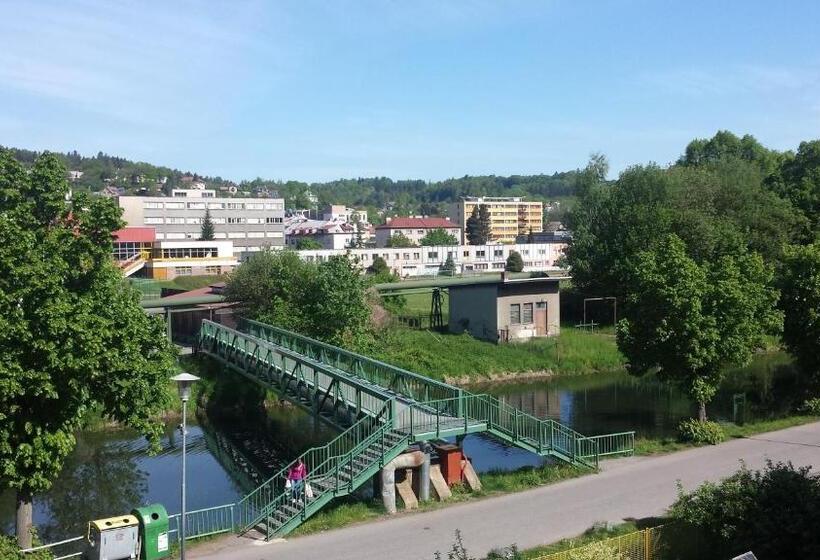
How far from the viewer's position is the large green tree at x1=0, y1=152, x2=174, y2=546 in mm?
13281

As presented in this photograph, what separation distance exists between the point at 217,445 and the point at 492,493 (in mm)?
13682

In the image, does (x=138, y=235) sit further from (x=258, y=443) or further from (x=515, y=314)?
(x=258, y=443)

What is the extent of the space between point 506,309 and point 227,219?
72.7 metres

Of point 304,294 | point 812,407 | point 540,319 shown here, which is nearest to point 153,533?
point 304,294

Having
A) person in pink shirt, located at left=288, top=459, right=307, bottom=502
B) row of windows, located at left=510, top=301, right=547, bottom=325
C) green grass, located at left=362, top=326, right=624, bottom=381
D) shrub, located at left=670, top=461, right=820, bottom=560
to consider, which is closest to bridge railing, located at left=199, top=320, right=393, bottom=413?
person in pink shirt, located at left=288, top=459, right=307, bottom=502

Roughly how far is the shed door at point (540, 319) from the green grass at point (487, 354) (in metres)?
0.94

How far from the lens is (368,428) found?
20672 millimetres

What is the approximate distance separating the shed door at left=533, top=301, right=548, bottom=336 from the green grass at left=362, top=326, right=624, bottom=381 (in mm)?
940

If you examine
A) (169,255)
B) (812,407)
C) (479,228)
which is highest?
(479,228)

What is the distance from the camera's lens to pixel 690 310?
2422 centimetres

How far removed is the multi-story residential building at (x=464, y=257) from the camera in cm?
10312

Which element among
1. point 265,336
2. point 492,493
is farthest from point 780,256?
point 492,493

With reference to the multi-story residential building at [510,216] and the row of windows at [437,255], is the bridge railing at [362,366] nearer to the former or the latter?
the row of windows at [437,255]

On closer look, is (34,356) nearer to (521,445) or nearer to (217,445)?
(521,445)
